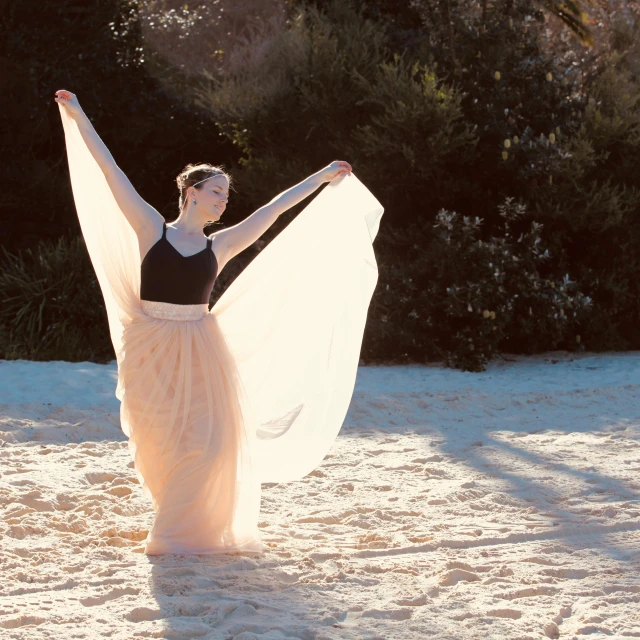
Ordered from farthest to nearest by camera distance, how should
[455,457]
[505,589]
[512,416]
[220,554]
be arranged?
[512,416]
[455,457]
[220,554]
[505,589]

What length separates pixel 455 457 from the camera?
245 inches

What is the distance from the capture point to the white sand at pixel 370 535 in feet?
11.0

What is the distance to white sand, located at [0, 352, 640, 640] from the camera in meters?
3.37

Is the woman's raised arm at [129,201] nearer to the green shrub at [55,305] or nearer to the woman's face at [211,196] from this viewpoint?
the woman's face at [211,196]

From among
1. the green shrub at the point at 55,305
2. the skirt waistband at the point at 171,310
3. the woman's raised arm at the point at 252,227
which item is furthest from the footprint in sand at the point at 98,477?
the green shrub at the point at 55,305

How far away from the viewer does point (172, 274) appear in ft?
13.8

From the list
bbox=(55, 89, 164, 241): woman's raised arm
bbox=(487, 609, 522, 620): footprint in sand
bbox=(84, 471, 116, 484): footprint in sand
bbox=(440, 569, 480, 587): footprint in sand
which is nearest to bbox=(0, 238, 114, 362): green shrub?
bbox=(84, 471, 116, 484): footprint in sand

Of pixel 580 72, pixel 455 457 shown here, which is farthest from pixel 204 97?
pixel 455 457

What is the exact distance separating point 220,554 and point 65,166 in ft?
31.5

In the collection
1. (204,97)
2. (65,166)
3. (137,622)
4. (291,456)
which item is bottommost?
(137,622)

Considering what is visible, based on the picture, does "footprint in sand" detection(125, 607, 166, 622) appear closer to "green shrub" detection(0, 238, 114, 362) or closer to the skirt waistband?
the skirt waistband

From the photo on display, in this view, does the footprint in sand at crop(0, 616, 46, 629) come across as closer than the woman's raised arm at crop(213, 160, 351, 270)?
Yes

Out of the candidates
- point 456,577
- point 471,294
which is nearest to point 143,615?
point 456,577

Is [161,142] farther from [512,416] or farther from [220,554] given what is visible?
[220,554]
